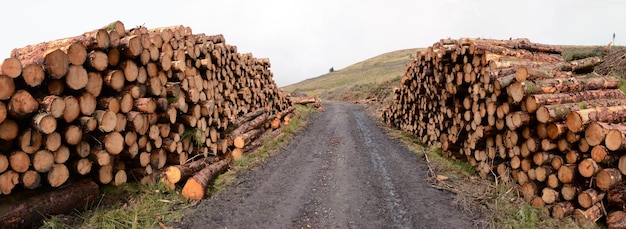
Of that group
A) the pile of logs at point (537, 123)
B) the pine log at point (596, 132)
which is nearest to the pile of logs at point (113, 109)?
the pile of logs at point (537, 123)

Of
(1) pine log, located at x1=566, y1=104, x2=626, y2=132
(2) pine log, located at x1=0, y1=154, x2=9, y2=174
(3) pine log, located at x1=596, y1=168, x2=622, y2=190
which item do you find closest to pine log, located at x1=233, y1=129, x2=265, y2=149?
(2) pine log, located at x1=0, y1=154, x2=9, y2=174

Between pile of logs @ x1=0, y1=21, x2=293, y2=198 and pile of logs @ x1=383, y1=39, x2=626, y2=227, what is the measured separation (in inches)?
220

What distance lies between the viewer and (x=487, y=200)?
20.5 ft

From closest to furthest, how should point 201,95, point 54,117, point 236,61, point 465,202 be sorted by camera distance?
point 54,117 < point 465,202 < point 201,95 < point 236,61

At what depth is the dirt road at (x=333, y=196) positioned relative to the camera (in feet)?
18.6

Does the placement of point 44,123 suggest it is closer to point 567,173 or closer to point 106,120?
point 106,120

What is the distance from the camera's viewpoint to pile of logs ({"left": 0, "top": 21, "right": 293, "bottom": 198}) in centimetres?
464

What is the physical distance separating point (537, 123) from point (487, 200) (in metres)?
1.57

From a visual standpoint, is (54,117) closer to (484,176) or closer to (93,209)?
(93,209)

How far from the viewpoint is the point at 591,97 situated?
6684 mm

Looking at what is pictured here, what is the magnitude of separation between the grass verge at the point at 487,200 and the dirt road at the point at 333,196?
231 mm

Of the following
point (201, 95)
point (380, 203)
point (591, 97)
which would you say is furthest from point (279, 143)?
point (591, 97)

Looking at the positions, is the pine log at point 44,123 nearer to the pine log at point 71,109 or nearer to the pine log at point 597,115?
the pine log at point 71,109

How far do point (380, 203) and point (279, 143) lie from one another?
5.61 metres
